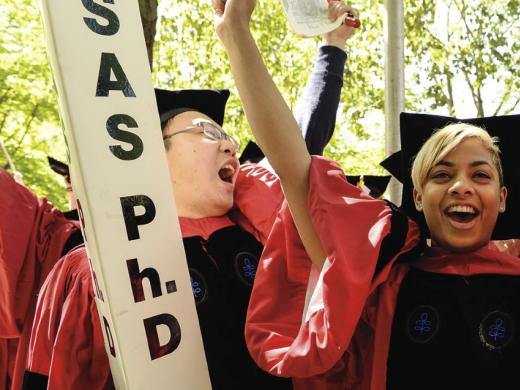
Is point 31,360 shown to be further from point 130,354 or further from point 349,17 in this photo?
point 349,17

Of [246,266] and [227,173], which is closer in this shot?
[246,266]

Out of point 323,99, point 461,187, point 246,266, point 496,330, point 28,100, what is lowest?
point 496,330

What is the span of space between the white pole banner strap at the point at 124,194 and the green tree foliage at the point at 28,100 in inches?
251

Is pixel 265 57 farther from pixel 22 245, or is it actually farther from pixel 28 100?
pixel 22 245

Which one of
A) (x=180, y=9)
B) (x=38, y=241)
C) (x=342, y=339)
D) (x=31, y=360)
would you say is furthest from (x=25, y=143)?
(x=342, y=339)

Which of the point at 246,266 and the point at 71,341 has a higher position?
the point at 246,266

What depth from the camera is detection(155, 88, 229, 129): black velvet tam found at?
2635mm

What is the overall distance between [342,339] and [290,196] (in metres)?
0.46

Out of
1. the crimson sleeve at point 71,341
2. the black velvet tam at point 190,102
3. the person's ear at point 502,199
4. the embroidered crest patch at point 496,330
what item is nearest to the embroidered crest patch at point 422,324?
the embroidered crest patch at point 496,330

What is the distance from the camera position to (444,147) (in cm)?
199

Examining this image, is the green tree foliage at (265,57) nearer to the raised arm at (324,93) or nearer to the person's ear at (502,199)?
the raised arm at (324,93)

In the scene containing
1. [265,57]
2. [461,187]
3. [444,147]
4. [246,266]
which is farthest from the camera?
[265,57]

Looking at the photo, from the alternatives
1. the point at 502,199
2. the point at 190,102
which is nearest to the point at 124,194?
the point at 190,102

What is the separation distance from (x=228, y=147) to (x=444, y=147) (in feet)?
3.09
